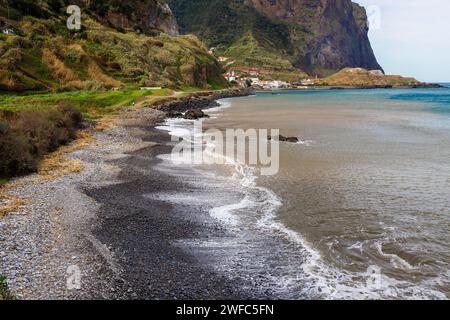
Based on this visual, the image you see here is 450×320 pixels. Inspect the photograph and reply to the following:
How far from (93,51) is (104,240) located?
66539mm

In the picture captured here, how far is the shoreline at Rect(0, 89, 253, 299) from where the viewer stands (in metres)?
8.54

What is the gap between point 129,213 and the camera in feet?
44.1

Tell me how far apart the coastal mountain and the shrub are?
20.8 meters

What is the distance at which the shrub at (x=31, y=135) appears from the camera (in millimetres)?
16938

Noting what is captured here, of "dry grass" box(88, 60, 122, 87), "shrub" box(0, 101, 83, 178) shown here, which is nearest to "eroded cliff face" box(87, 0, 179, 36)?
"dry grass" box(88, 60, 122, 87)

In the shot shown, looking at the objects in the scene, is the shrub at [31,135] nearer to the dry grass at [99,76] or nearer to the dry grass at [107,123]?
the dry grass at [107,123]

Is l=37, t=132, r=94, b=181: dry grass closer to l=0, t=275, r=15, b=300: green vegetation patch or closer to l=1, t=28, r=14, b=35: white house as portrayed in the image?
l=0, t=275, r=15, b=300: green vegetation patch

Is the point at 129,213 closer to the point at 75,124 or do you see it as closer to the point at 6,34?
the point at 75,124

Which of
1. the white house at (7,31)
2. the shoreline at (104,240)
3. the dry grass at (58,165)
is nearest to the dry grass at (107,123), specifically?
the dry grass at (58,165)

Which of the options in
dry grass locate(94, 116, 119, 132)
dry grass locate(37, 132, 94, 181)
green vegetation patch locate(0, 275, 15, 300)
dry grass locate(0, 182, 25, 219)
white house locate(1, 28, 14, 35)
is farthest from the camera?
white house locate(1, 28, 14, 35)

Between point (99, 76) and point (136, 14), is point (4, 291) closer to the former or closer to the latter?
point (99, 76)

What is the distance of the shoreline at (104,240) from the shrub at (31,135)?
38.0 inches

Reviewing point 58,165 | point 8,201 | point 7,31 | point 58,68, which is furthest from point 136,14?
point 8,201
